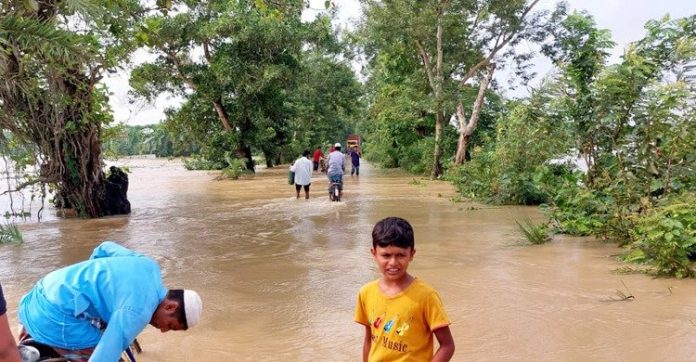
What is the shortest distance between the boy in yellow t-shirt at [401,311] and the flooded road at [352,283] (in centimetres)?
201

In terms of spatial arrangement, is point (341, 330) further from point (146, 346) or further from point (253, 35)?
point (253, 35)

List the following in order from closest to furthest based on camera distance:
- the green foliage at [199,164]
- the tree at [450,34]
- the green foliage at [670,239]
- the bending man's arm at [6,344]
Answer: the bending man's arm at [6,344], the green foliage at [670,239], the tree at [450,34], the green foliage at [199,164]

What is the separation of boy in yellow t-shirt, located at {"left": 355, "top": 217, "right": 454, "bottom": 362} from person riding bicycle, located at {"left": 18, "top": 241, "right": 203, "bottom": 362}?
86cm

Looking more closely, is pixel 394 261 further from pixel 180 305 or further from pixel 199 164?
pixel 199 164

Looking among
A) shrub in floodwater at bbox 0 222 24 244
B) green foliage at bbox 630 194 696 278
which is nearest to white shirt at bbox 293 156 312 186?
shrub in floodwater at bbox 0 222 24 244

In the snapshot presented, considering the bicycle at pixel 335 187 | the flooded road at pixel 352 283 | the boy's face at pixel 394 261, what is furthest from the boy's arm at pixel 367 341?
the bicycle at pixel 335 187

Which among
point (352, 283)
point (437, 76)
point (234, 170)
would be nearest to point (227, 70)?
point (234, 170)

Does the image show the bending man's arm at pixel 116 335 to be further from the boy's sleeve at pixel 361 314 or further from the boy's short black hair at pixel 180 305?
the boy's sleeve at pixel 361 314

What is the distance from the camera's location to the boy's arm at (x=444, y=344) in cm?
246

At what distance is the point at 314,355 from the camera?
453 cm

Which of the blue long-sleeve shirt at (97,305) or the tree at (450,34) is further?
the tree at (450,34)

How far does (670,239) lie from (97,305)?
20.1ft

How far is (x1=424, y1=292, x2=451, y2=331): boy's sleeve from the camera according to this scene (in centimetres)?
246

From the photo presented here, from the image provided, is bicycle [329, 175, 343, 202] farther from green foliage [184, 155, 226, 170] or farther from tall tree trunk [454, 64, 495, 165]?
green foliage [184, 155, 226, 170]
